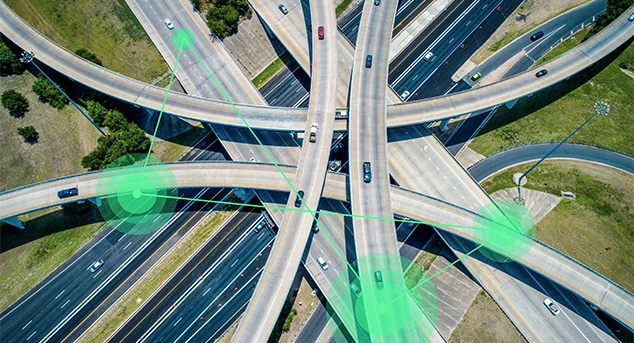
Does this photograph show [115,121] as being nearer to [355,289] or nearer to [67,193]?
[67,193]

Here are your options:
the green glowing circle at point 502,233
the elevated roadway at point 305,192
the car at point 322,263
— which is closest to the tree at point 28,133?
the elevated roadway at point 305,192

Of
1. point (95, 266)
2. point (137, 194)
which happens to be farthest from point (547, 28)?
point (95, 266)

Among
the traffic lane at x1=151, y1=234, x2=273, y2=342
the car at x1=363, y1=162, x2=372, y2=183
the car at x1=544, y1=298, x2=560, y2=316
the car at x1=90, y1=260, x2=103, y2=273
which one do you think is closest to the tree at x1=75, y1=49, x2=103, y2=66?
the car at x1=90, y1=260, x2=103, y2=273

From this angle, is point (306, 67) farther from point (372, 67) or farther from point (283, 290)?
point (283, 290)

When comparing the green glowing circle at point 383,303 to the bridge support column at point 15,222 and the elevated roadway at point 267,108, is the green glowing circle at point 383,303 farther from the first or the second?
the bridge support column at point 15,222

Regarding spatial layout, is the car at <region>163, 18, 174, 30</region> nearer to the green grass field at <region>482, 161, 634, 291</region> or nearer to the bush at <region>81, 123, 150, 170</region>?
the bush at <region>81, 123, 150, 170</region>
